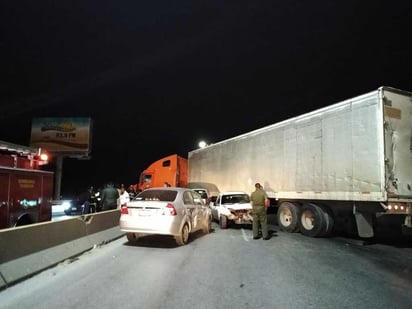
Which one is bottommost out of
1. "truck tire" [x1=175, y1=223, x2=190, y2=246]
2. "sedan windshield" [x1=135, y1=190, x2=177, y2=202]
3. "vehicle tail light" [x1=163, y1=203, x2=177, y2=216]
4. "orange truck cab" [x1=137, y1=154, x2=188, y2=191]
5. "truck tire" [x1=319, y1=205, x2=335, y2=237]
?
"truck tire" [x1=175, y1=223, x2=190, y2=246]

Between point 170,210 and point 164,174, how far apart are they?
59.8ft

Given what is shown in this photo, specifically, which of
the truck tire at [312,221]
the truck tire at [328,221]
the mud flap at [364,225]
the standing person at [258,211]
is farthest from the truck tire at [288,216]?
the mud flap at [364,225]

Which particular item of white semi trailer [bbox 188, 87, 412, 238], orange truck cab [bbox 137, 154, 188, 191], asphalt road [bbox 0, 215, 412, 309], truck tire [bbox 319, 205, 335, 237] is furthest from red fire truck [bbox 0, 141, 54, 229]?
orange truck cab [bbox 137, 154, 188, 191]

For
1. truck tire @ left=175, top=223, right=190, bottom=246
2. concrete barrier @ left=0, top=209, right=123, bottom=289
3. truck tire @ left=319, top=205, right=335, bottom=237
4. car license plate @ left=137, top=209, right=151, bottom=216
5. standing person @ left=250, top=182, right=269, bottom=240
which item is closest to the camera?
concrete barrier @ left=0, top=209, right=123, bottom=289

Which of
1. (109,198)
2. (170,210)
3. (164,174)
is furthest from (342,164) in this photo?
(164,174)

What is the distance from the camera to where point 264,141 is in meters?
18.2

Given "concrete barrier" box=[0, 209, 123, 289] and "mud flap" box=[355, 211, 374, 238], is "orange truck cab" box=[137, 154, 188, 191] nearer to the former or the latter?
"concrete barrier" box=[0, 209, 123, 289]

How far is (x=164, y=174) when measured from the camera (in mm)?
29562

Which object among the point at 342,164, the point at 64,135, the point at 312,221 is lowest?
the point at 312,221

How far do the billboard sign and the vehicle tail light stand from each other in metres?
37.9

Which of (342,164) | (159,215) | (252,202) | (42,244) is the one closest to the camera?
(42,244)

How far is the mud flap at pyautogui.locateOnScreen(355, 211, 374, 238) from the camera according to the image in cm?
1250

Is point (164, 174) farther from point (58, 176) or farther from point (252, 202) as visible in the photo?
point (58, 176)

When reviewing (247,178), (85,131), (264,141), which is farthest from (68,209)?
(85,131)
